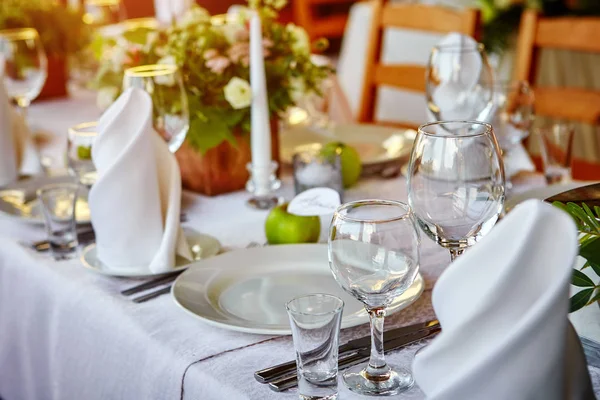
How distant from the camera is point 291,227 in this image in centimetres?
110

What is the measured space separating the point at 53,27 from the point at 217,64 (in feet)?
4.61

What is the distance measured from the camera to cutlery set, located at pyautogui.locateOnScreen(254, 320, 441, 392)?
0.74m

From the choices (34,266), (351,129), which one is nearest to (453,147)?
(34,266)

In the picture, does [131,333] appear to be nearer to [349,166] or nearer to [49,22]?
[349,166]

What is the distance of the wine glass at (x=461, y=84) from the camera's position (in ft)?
4.23

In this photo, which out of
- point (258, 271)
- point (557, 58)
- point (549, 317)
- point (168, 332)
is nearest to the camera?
point (549, 317)

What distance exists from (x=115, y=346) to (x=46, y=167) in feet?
2.88

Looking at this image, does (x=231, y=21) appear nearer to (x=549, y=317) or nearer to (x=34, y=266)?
(x=34, y=266)

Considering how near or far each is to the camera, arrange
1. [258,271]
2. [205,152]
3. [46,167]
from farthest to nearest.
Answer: [46,167] → [205,152] → [258,271]

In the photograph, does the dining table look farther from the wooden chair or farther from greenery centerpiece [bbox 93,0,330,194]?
the wooden chair

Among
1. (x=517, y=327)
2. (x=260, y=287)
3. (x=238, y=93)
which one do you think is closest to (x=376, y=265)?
(x=517, y=327)

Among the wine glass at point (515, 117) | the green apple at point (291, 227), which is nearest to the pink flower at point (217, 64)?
the green apple at point (291, 227)

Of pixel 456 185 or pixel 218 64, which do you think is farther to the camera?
pixel 218 64

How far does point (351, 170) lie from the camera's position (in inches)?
55.2
